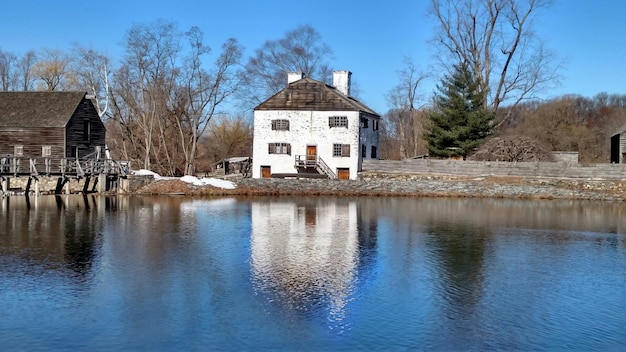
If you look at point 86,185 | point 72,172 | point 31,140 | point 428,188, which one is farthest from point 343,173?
point 31,140

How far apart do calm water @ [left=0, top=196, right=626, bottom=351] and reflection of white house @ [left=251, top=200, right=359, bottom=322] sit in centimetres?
7

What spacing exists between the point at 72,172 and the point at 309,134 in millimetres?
17217

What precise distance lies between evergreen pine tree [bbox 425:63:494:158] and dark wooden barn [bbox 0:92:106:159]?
962 inches

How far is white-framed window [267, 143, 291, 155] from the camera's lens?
47188 mm

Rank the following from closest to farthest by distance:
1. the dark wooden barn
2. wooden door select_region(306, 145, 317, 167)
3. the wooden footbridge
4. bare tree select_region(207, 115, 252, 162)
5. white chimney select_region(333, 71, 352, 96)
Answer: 1. the wooden footbridge
2. the dark wooden barn
3. wooden door select_region(306, 145, 317, 167)
4. white chimney select_region(333, 71, 352, 96)
5. bare tree select_region(207, 115, 252, 162)

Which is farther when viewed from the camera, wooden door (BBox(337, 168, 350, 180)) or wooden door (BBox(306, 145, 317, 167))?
wooden door (BBox(306, 145, 317, 167))

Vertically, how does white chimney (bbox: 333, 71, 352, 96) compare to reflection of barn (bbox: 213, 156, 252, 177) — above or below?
above

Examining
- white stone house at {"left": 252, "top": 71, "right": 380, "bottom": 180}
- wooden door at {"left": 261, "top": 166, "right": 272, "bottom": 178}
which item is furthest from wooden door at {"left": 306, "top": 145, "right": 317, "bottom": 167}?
wooden door at {"left": 261, "top": 166, "right": 272, "bottom": 178}

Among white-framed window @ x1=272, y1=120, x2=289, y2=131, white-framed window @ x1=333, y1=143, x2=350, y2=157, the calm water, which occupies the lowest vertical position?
the calm water

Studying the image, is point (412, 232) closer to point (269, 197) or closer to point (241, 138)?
point (269, 197)

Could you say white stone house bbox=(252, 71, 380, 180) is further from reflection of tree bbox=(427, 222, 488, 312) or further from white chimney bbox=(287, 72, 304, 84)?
reflection of tree bbox=(427, 222, 488, 312)

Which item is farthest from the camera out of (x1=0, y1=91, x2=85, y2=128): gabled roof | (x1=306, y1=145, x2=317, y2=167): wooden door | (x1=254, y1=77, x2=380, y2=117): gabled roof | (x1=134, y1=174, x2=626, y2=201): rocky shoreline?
(x1=254, y1=77, x2=380, y2=117): gabled roof

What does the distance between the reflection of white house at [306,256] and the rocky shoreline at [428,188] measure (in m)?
10.8

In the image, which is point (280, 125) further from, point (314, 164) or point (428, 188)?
point (428, 188)
